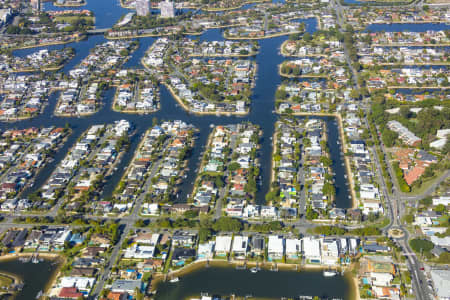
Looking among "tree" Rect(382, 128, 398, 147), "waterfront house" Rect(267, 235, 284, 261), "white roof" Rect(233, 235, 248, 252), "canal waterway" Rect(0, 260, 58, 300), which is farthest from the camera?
"tree" Rect(382, 128, 398, 147)

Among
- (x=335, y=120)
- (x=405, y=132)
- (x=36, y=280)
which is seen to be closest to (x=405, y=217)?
(x=405, y=132)

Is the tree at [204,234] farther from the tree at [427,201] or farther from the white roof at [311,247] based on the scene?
the tree at [427,201]

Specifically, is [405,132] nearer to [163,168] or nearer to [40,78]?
[163,168]

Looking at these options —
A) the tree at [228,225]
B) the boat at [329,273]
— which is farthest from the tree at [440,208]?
the tree at [228,225]

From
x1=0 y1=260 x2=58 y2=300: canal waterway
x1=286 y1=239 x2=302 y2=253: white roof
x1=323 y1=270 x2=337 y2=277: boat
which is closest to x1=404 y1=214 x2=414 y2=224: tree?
x1=323 y1=270 x2=337 y2=277: boat

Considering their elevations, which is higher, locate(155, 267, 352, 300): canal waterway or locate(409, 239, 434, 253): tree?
locate(409, 239, 434, 253): tree

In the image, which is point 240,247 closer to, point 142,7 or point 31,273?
point 31,273

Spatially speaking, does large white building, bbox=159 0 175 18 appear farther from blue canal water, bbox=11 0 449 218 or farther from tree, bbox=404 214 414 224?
tree, bbox=404 214 414 224
